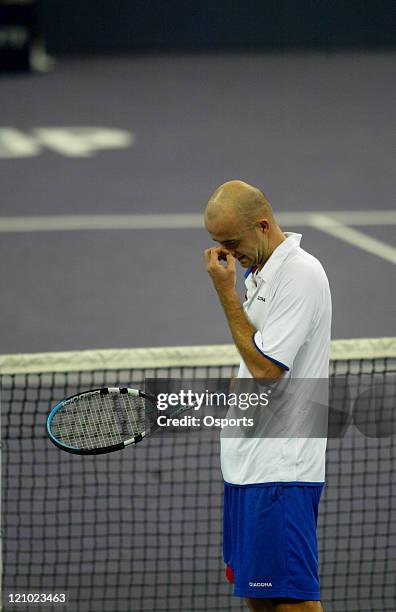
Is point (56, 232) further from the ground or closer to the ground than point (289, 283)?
closer to the ground

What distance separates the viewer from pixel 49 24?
22.7 meters

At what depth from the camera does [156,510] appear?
5988 millimetres

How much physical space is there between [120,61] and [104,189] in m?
9.45

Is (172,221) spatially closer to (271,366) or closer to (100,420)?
(100,420)

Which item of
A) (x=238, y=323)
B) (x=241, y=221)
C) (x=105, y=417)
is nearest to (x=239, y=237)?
(x=241, y=221)

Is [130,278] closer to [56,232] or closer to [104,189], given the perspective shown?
[56,232]

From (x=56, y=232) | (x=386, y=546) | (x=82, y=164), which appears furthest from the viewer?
(x=82, y=164)

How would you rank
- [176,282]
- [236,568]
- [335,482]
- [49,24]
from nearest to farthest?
[236,568] < [335,482] < [176,282] < [49,24]

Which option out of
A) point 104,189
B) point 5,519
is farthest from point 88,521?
point 104,189

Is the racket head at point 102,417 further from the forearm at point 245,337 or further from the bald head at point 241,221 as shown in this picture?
the bald head at point 241,221

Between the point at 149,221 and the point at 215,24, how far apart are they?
11808mm

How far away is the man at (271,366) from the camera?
342 centimetres

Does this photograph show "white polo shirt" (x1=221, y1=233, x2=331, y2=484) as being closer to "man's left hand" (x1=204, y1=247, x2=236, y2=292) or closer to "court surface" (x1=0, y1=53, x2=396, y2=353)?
"man's left hand" (x1=204, y1=247, x2=236, y2=292)

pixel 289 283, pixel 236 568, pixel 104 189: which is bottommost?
pixel 104 189
